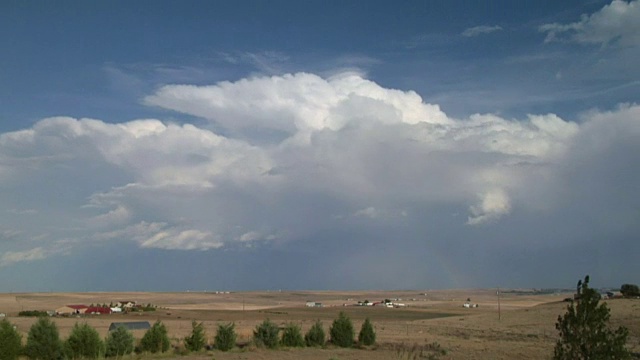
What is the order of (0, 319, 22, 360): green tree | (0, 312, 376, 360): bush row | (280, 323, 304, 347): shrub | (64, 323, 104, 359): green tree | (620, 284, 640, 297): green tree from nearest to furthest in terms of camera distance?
(0, 319, 22, 360): green tree, (0, 312, 376, 360): bush row, (64, 323, 104, 359): green tree, (280, 323, 304, 347): shrub, (620, 284, 640, 297): green tree

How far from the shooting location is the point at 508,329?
71.8 metres

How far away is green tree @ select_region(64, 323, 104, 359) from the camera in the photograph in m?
38.0

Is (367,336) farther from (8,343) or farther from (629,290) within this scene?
(629,290)

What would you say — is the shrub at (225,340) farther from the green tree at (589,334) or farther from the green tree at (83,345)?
the green tree at (589,334)

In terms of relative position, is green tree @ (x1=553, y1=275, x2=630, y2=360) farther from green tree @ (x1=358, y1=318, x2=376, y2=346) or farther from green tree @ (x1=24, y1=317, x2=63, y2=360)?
green tree @ (x1=358, y1=318, x2=376, y2=346)

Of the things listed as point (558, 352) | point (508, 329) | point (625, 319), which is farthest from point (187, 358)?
point (625, 319)

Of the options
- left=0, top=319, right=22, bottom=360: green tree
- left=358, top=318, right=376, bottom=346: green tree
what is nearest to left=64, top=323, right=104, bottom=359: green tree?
left=0, top=319, right=22, bottom=360: green tree

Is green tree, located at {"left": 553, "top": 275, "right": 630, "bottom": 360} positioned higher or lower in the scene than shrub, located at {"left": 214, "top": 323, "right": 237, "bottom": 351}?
higher

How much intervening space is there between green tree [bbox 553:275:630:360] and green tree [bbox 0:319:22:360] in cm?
3139

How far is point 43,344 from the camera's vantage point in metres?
37.8

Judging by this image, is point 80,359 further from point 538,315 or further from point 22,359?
point 538,315

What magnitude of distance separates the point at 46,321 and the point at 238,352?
477 inches

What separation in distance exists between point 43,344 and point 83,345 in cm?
222

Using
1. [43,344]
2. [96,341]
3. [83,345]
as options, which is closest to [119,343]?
[96,341]
